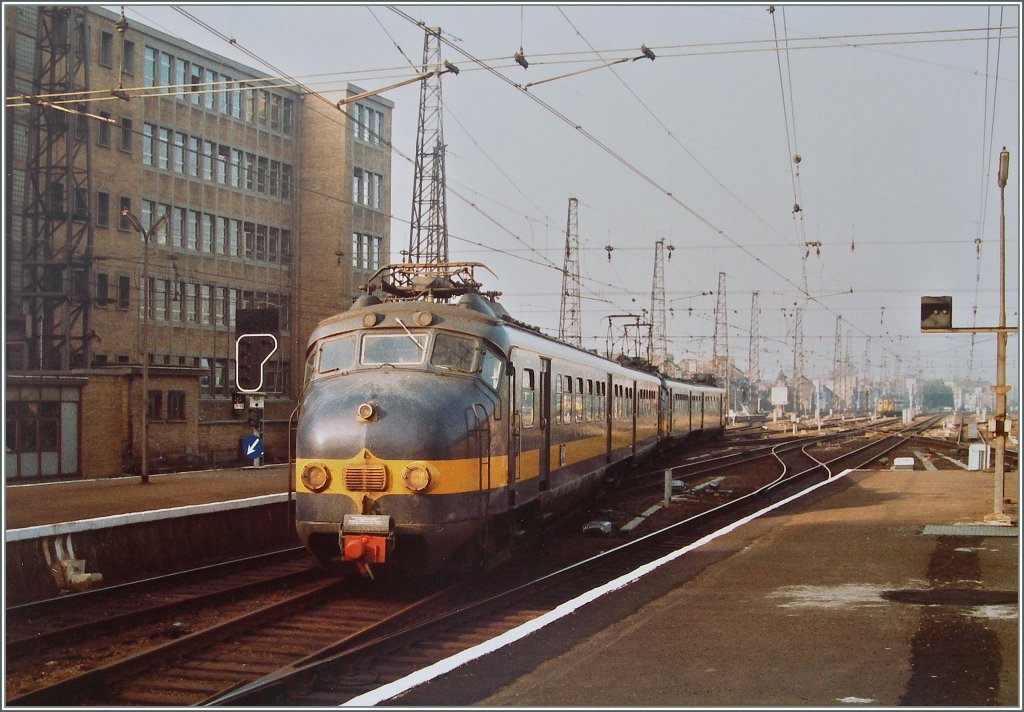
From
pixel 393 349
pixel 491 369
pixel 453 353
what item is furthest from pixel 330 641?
pixel 491 369

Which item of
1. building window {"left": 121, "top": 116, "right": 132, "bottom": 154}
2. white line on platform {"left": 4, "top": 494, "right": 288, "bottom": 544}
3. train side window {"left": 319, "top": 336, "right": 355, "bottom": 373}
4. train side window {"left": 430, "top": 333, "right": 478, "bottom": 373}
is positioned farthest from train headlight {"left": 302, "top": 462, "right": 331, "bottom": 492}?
building window {"left": 121, "top": 116, "right": 132, "bottom": 154}

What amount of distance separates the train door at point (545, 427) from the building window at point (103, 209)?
3219cm

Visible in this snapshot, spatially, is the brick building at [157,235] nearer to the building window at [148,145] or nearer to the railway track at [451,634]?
the building window at [148,145]

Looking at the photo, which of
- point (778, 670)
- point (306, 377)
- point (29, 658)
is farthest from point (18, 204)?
point (778, 670)

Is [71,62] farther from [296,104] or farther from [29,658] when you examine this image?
[29,658]

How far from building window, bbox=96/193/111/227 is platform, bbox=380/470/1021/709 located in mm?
34206

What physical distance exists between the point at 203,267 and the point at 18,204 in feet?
39.1

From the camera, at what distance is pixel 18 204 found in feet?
120

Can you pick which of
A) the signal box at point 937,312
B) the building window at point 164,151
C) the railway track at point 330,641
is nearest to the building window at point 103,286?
the building window at point 164,151

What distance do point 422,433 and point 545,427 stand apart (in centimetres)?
437

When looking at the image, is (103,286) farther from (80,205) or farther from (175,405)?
(175,405)

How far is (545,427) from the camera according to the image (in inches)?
611

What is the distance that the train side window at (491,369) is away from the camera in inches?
505

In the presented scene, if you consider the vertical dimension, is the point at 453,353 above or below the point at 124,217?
below
